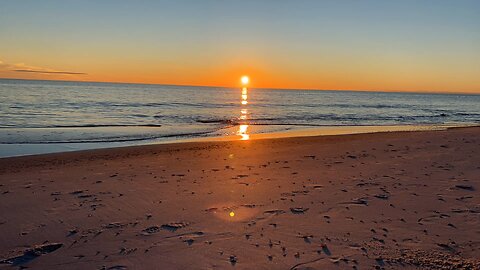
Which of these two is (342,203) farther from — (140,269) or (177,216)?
(140,269)

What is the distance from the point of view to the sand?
15.7 ft

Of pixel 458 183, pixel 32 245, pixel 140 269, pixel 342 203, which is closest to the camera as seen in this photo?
pixel 140 269

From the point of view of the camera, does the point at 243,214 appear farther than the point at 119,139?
No

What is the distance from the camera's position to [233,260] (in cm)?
469

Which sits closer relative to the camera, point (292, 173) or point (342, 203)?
point (342, 203)

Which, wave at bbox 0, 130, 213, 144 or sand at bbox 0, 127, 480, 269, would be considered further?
wave at bbox 0, 130, 213, 144

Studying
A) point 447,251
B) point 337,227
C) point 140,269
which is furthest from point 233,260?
→ point 447,251

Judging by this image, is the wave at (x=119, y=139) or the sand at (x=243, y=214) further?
the wave at (x=119, y=139)

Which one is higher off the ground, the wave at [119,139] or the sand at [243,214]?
the sand at [243,214]

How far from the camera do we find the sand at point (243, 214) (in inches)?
188

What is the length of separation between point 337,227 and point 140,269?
116 inches

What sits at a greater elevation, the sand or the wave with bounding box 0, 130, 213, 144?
the sand

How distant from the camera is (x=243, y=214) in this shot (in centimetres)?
632

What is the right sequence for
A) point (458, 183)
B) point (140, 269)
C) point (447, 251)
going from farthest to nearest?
point (458, 183) < point (447, 251) < point (140, 269)
